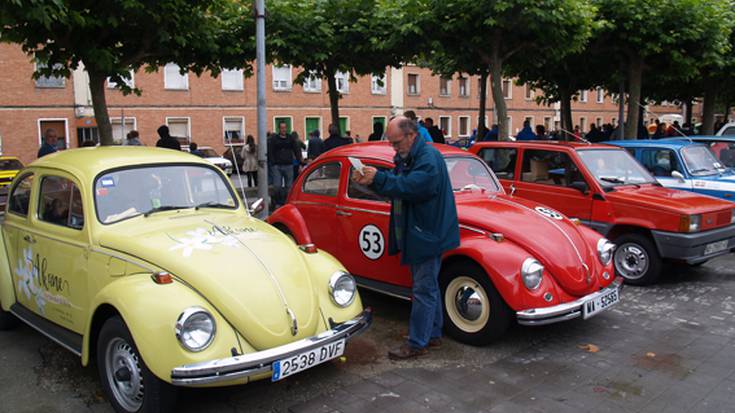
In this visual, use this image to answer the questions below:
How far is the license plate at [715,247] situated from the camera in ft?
24.0

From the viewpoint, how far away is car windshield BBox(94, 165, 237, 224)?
4785 millimetres

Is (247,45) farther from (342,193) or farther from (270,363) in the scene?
(270,363)

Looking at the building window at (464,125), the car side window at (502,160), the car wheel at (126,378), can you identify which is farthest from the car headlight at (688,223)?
the building window at (464,125)

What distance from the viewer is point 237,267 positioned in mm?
4246

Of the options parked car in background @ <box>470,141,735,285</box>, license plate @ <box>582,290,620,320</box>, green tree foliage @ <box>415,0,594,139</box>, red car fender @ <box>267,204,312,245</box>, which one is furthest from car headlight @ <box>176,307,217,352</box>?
green tree foliage @ <box>415,0,594,139</box>

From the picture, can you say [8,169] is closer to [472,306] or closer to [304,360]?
[472,306]

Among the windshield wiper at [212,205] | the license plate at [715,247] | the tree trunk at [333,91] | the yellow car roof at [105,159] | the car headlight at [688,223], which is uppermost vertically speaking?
the tree trunk at [333,91]

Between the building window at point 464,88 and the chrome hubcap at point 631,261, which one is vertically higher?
the building window at point 464,88

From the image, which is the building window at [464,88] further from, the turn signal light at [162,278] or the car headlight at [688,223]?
the turn signal light at [162,278]

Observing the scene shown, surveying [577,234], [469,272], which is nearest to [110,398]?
[469,272]

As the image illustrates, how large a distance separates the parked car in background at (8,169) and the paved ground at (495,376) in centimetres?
1067

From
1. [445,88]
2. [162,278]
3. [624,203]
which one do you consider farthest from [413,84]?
[162,278]

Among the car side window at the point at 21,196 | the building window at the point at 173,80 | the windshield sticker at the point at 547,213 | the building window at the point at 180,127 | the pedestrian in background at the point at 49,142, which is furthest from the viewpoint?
the building window at the point at 180,127

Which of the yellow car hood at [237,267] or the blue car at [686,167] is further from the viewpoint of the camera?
the blue car at [686,167]
